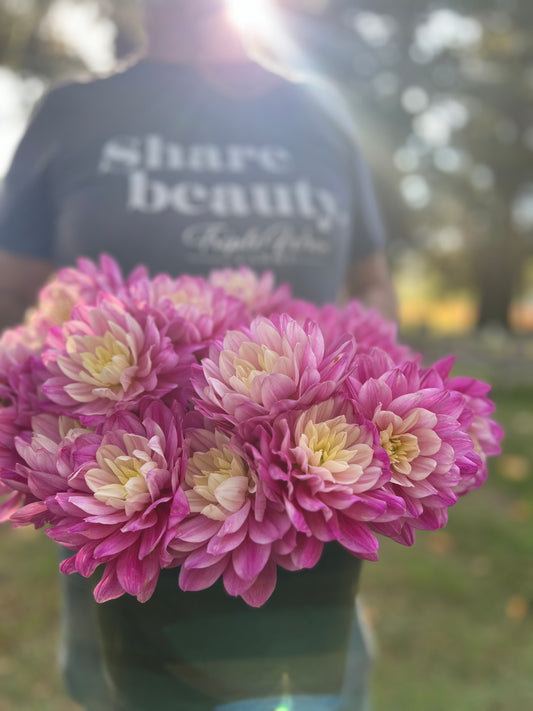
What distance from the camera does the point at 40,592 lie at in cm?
353

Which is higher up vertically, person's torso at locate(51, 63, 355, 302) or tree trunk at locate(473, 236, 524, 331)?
person's torso at locate(51, 63, 355, 302)

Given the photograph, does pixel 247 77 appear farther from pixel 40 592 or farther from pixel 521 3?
pixel 521 3

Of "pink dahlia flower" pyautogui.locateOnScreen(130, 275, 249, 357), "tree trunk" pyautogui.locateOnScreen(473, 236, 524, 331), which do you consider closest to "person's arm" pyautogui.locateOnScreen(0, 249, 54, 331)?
"pink dahlia flower" pyautogui.locateOnScreen(130, 275, 249, 357)

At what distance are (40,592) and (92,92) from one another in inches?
113

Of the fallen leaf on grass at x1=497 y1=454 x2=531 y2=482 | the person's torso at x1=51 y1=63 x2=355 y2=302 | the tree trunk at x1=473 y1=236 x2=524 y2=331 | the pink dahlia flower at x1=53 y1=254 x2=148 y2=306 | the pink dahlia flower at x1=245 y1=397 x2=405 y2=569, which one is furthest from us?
the tree trunk at x1=473 y1=236 x2=524 y2=331

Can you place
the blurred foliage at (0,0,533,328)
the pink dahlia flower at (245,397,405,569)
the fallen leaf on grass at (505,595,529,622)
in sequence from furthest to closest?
the blurred foliage at (0,0,533,328) → the fallen leaf on grass at (505,595,529,622) → the pink dahlia flower at (245,397,405,569)

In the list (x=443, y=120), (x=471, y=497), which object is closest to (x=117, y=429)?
(x=471, y=497)

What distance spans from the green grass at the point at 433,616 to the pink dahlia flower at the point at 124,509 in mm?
2503

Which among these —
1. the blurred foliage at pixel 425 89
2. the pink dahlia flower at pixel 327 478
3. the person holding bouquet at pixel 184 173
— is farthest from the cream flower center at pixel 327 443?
the blurred foliage at pixel 425 89

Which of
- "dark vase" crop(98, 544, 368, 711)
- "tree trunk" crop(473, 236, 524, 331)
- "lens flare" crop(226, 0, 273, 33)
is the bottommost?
"tree trunk" crop(473, 236, 524, 331)

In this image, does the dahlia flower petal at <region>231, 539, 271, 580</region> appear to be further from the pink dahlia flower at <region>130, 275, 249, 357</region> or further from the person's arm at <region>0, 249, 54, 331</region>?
the person's arm at <region>0, 249, 54, 331</region>

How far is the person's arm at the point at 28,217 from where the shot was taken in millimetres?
1471

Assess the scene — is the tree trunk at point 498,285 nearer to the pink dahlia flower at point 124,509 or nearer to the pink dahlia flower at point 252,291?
the pink dahlia flower at point 252,291

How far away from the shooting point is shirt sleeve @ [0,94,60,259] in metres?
1.47
